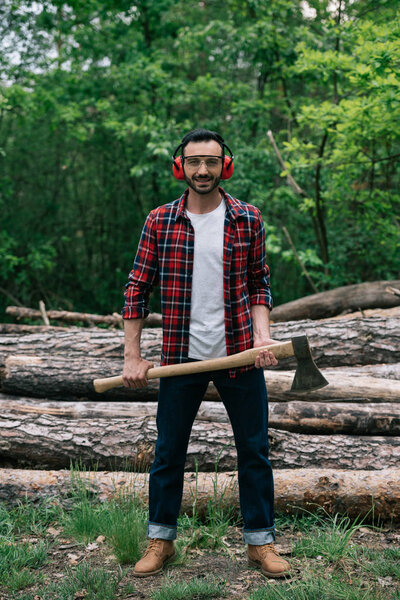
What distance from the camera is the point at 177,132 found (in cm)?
969

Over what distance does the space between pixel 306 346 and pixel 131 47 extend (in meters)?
9.43

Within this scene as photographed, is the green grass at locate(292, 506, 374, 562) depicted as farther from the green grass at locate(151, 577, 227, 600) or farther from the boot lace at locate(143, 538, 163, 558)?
the boot lace at locate(143, 538, 163, 558)

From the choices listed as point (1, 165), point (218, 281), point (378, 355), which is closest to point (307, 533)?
point (218, 281)

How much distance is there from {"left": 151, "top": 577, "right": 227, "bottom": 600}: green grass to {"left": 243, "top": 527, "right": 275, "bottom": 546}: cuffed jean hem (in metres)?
0.30

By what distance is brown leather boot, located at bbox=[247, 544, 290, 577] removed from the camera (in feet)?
9.71

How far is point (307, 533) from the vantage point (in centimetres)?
350

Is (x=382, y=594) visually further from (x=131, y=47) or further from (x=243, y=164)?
(x=131, y=47)

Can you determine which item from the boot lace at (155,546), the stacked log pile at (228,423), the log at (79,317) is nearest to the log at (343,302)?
the log at (79,317)

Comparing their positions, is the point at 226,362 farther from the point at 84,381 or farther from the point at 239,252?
the point at 84,381

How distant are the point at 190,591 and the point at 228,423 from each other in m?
1.78

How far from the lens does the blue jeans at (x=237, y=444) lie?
2.98 meters

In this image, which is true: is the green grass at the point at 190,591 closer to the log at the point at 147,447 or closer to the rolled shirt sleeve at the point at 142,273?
the log at the point at 147,447

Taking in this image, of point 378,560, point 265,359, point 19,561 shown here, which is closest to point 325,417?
point 378,560

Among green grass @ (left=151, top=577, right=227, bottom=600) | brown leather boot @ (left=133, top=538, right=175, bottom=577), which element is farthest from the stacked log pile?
green grass @ (left=151, top=577, right=227, bottom=600)
